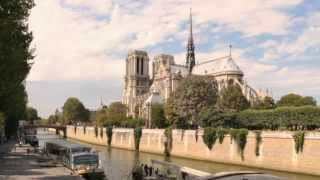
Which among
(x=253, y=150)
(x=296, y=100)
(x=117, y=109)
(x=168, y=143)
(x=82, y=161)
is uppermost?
(x=117, y=109)

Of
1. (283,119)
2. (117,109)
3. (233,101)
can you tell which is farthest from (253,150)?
(117,109)

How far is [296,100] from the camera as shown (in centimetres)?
10162

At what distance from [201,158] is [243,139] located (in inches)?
386

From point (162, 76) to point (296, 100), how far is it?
63981 millimetres

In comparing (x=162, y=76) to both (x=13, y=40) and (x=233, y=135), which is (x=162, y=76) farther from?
(x=13, y=40)

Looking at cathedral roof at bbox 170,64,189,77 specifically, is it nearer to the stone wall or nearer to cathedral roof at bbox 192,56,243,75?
cathedral roof at bbox 192,56,243,75

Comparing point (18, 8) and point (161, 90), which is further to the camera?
point (161, 90)

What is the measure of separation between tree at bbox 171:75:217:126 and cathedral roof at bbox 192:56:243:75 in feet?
143

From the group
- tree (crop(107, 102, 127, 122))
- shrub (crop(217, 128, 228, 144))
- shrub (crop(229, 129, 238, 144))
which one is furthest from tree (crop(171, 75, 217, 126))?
tree (crop(107, 102, 127, 122))

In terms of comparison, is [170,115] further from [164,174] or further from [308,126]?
[164,174]

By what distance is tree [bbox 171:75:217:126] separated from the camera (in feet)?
306

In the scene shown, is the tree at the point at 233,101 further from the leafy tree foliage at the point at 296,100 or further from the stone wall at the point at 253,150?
the stone wall at the point at 253,150

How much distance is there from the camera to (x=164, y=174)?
30.8 m

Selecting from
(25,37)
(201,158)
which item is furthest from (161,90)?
(25,37)
